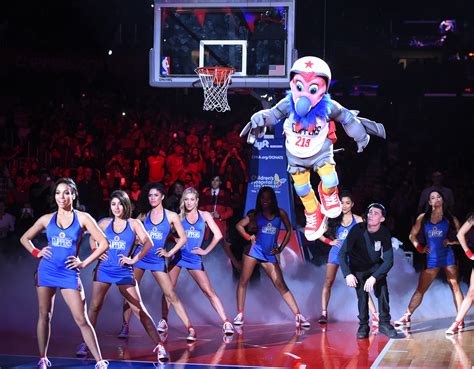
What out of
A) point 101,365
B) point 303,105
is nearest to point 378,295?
point 101,365

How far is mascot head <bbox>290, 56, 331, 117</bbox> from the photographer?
6.77 m

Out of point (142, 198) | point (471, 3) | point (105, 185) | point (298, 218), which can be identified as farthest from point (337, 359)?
point (471, 3)

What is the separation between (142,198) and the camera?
9992 mm

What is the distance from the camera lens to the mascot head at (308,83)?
677cm

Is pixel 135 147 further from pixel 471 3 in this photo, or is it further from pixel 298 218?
pixel 471 3

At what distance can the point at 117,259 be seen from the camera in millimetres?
9023

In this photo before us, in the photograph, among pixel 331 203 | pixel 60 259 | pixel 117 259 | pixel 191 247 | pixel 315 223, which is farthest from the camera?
pixel 191 247

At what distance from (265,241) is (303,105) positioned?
4394 millimetres

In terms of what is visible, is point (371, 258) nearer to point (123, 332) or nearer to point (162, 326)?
point (162, 326)

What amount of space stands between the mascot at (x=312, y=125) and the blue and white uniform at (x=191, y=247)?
3333 mm

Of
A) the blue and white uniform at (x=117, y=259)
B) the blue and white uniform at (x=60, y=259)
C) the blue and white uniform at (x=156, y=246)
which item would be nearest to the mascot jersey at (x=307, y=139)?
the blue and white uniform at (x=60, y=259)

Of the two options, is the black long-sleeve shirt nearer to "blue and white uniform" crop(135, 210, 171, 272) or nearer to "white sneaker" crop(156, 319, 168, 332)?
"blue and white uniform" crop(135, 210, 171, 272)

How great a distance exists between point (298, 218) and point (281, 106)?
6.84 m

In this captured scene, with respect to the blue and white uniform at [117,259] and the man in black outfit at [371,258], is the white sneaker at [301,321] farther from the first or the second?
the blue and white uniform at [117,259]
